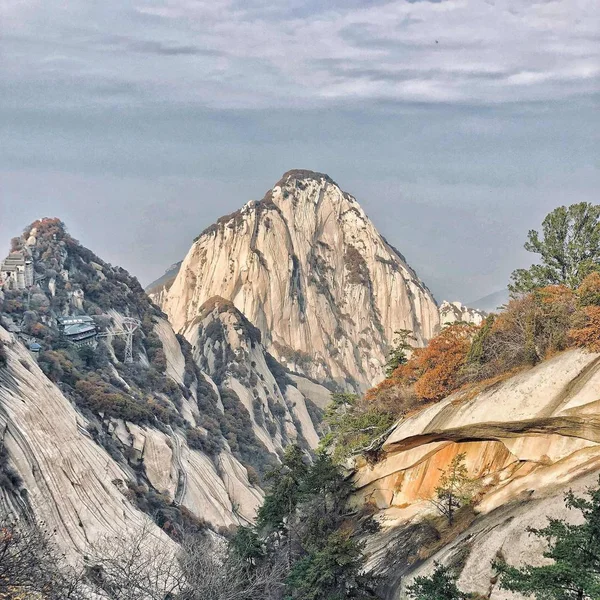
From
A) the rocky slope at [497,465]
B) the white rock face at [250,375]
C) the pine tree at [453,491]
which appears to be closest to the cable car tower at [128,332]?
the white rock face at [250,375]

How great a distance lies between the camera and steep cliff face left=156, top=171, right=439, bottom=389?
140750mm

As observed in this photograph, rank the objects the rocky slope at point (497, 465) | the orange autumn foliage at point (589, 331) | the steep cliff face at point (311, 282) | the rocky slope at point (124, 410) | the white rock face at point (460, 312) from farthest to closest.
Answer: the steep cliff face at point (311, 282) → the white rock face at point (460, 312) → the rocky slope at point (124, 410) → the orange autumn foliage at point (589, 331) → the rocky slope at point (497, 465)

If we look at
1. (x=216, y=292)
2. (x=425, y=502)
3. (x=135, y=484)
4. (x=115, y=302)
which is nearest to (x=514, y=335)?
(x=425, y=502)

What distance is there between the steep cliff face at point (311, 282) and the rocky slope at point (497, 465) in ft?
361

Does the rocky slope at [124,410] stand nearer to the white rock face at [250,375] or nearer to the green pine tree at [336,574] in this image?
the white rock face at [250,375]

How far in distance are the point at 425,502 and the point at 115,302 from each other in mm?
53076

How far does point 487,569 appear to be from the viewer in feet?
61.7

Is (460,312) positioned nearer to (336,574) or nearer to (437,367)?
(437,367)

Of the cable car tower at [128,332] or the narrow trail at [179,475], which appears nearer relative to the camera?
the narrow trail at [179,475]

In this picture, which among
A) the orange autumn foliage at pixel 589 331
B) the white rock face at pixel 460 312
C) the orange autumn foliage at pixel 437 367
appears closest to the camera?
the orange autumn foliage at pixel 589 331

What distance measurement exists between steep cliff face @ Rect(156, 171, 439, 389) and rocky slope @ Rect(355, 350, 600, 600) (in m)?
110

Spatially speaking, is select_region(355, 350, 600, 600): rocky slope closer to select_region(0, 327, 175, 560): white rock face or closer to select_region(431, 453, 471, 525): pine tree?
select_region(431, 453, 471, 525): pine tree

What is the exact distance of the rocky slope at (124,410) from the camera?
111ft

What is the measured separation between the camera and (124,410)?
47.2 metres
